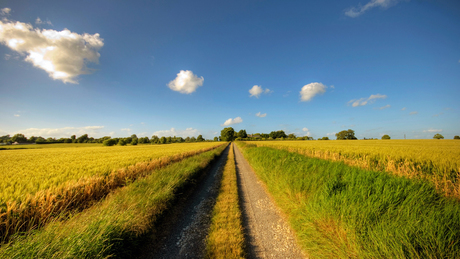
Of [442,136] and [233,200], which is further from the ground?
[442,136]

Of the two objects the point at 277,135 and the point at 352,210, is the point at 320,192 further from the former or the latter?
the point at 277,135

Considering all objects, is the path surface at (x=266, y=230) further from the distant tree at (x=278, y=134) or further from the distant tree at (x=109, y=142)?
the distant tree at (x=278, y=134)

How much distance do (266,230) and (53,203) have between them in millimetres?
5834

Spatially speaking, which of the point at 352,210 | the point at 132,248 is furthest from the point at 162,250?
the point at 352,210

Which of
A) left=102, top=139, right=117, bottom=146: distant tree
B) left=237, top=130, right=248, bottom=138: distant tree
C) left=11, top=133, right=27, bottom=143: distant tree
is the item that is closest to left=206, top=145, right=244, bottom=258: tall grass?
left=102, top=139, right=117, bottom=146: distant tree

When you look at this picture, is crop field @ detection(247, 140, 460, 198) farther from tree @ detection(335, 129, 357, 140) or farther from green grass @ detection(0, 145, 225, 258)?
tree @ detection(335, 129, 357, 140)

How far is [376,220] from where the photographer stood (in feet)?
8.78

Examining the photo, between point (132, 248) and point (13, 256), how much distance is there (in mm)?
1638

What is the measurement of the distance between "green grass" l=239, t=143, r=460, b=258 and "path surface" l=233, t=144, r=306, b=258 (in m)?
0.31

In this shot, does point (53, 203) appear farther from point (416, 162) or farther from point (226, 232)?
point (416, 162)

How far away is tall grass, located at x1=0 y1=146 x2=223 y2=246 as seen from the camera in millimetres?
2930

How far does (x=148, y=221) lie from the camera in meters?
3.77

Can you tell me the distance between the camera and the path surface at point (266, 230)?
10.6 feet

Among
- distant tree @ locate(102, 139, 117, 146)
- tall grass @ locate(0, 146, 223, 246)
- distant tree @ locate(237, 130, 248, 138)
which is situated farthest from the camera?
distant tree @ locate(237, 130, 248, 138)
